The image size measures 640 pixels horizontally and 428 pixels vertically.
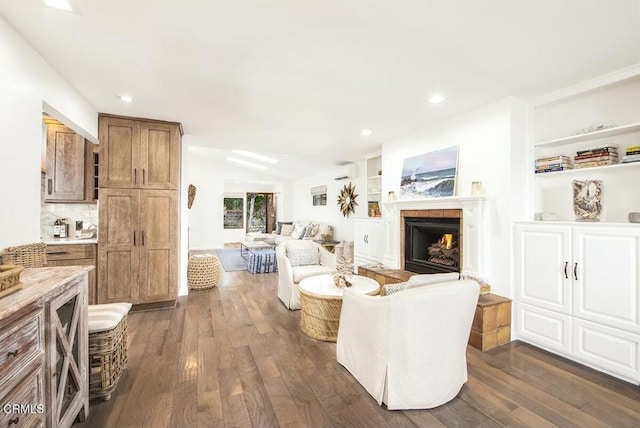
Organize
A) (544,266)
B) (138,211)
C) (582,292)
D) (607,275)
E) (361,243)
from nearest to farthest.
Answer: (607,275) < (582,292) < (544,266) < (138,211) < (361,243)

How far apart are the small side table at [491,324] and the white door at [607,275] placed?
0.56 m

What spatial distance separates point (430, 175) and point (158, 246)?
3766mm

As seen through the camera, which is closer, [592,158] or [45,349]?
[45,349]

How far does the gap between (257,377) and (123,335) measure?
3.60ft

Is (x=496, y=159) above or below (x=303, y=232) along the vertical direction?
above

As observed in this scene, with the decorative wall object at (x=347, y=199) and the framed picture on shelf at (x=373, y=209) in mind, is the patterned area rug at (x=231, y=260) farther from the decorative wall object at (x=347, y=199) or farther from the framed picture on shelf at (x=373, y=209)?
the framed picture on shelf at (x=373, y=209)

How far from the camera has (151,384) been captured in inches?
86.5

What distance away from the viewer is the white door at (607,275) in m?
2.26

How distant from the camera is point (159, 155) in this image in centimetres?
391

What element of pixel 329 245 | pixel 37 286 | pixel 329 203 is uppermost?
pixel 329 203

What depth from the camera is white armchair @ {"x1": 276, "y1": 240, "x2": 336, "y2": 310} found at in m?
3.84

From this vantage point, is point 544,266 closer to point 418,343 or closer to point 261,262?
point 418,343

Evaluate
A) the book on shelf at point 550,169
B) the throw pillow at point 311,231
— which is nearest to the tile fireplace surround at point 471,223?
the book on shelf at point 550,169

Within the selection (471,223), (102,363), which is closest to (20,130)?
(102,363)
